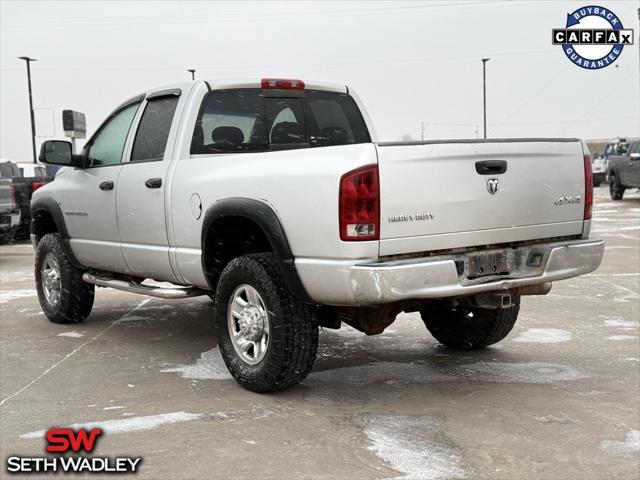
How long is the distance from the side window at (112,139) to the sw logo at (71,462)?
118 inches

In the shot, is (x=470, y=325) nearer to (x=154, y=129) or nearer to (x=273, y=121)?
(x=273, y=121)

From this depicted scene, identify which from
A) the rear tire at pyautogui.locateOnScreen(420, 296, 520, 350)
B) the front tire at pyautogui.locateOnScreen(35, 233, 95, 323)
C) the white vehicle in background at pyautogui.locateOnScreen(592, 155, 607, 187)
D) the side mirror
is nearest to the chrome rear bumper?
the rear tire at pyautogui.locateOnScreen(420, 296, 520, 350)

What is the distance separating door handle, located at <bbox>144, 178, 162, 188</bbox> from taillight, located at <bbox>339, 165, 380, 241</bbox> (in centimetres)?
194

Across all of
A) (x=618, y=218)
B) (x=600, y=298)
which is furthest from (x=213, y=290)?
(x=618, y=218)

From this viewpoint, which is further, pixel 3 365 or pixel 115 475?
pixel 3 365

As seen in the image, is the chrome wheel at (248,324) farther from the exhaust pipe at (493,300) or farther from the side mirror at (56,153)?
the side mirror at (56,153)

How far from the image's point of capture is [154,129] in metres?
6.24

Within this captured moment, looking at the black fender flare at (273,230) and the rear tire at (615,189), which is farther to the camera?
the rear tire at (615,189)

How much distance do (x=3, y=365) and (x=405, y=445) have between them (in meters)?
3.37

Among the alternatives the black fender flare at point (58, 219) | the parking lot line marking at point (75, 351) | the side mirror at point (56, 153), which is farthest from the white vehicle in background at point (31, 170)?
the side mirror at point (56, 153)

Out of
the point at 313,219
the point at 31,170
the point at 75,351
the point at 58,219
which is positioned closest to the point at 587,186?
the point at 313,219

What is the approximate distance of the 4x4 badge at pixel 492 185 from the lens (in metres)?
4.66

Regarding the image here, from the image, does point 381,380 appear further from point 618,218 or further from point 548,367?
point 618,218

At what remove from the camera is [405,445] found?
405 centimetres
